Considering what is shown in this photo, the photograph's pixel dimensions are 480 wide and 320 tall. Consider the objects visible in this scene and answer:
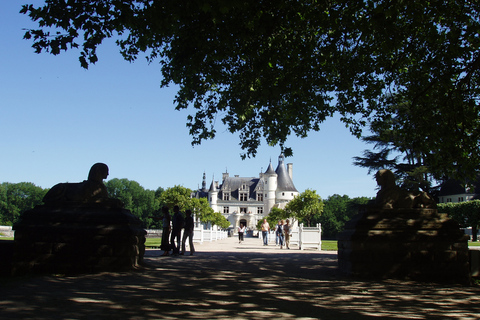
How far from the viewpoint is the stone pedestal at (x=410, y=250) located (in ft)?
28.5

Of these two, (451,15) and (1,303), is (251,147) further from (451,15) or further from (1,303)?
(1,303)

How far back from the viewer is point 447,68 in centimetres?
1126

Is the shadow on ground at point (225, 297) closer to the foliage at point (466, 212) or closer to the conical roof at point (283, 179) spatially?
the foliage at point (466, 212)

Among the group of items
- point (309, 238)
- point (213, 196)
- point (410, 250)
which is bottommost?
point (309, 238)

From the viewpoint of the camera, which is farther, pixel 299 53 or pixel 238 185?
pixel 238 185

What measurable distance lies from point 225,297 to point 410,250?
4466 mm

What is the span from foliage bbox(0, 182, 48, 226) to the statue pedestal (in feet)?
310

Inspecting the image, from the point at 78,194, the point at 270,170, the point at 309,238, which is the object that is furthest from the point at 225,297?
the point at 270,170

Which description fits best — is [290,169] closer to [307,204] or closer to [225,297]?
[307,204]

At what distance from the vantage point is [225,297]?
243 inches

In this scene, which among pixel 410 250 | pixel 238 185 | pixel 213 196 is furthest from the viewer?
pixel 238 185

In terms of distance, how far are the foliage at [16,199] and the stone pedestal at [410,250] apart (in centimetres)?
9722

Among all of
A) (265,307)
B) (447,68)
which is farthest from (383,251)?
(447,68)

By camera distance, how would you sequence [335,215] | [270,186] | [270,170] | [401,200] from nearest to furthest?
[401,200] → [335,215] → [270,186] → [270,170]
